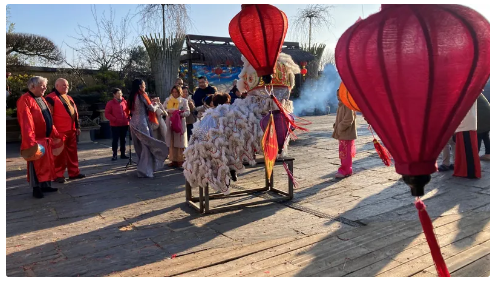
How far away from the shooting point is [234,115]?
14.5ft

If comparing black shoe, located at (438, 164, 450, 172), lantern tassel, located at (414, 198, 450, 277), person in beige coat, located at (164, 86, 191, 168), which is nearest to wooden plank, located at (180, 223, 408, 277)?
lantern tassel, located at (414, 198, 450, 277)

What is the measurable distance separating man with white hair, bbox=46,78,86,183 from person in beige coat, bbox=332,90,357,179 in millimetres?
3973

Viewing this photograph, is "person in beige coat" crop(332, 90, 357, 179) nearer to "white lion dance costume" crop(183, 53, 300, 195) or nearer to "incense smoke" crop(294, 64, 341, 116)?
"white lion dance costume" crop(183, 53, 300, 195)

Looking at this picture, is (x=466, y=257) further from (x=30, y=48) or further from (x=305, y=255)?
(x=30, y=48)

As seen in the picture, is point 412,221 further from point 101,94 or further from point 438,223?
point 101,94

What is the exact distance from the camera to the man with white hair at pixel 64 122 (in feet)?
20.3

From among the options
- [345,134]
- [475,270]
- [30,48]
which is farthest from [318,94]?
[475,270]

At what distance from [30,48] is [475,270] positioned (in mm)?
14011

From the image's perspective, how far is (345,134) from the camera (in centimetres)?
614

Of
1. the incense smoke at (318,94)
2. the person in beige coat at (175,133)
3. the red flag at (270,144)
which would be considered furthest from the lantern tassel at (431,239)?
the incense smoke at (318,94)

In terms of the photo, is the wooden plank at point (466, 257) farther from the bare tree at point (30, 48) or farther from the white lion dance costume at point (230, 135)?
the bare tree at point (30, 48)

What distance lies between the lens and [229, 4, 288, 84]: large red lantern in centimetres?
395

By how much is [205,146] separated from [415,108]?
284cm
